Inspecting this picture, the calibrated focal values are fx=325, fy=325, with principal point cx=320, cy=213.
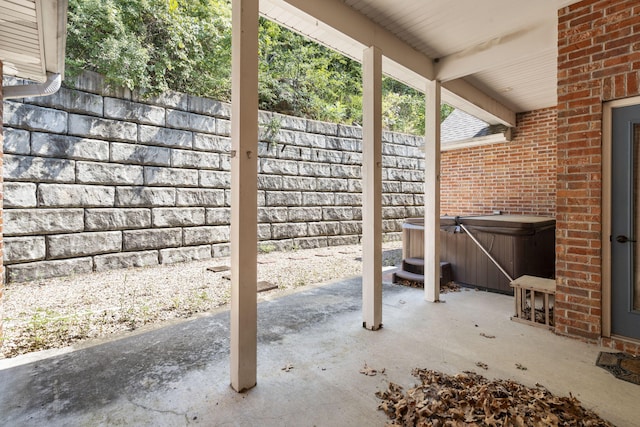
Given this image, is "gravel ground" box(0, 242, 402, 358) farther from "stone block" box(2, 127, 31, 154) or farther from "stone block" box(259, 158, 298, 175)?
"stone block" box(259, 158, 298, 175)

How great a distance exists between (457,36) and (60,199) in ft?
17.4

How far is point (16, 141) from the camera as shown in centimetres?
412

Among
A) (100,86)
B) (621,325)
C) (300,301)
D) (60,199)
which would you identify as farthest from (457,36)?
(60,199)

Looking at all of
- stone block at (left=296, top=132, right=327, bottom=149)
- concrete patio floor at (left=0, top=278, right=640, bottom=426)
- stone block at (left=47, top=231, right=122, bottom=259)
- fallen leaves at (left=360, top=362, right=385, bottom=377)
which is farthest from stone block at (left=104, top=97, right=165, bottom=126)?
fallen leaves at (left=360, top=362, right=385, bottom=377)

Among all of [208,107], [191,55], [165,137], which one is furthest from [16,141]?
[191,55]

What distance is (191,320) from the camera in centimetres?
321

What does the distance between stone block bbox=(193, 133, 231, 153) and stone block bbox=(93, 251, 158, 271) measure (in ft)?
6.46

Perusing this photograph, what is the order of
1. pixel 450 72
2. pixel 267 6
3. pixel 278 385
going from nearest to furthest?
pixel 278 385
pixel 267 6
pixel 450 72

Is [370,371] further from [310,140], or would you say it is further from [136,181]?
[310,140]

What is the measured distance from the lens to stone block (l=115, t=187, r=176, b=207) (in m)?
4.93

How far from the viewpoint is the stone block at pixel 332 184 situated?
7375 mm

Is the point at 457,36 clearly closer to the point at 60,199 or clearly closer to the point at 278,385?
the point at 278,385

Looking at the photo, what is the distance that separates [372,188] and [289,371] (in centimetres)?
171

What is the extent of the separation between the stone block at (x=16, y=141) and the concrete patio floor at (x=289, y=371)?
9.91 ft
